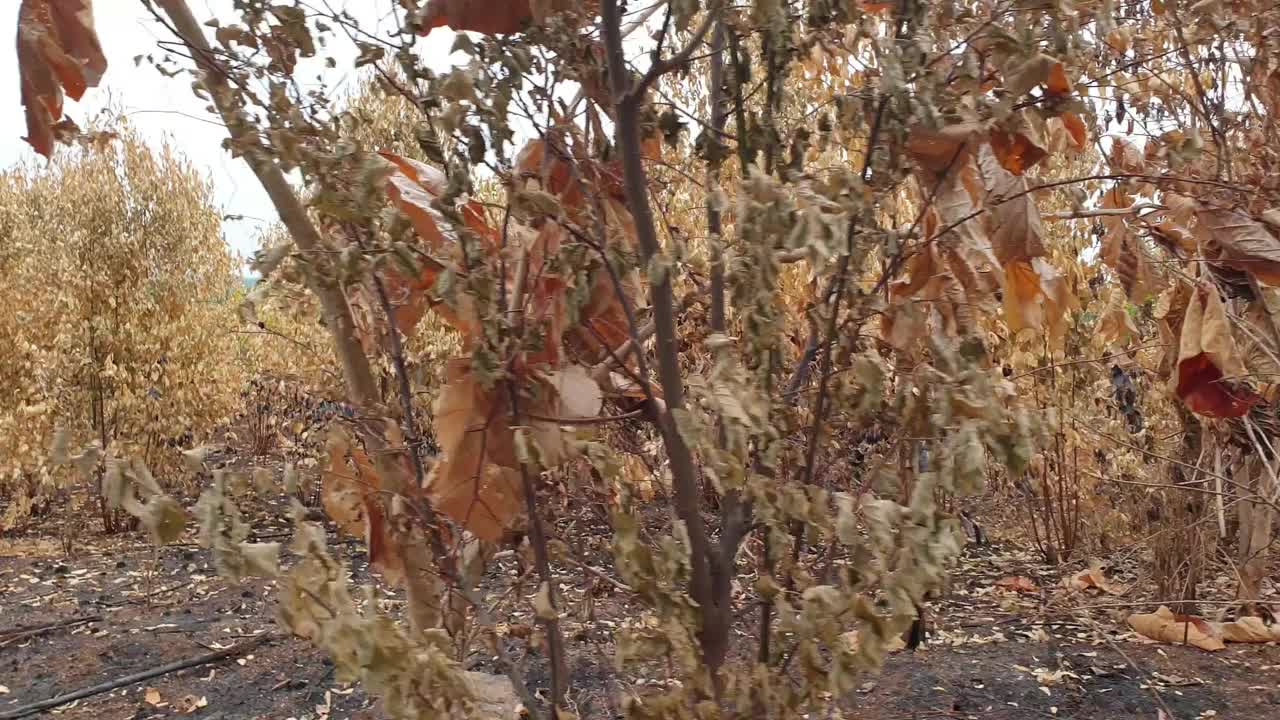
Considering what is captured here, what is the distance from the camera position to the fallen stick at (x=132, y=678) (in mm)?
3100

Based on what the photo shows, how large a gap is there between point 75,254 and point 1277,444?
290 inches

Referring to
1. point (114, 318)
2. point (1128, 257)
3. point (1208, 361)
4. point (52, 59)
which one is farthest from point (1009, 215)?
point (114, 318)

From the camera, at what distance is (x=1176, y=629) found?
11.3 feet

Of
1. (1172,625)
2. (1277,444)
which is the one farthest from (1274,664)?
(1277,444)

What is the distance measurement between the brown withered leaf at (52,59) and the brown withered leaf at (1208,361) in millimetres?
1638

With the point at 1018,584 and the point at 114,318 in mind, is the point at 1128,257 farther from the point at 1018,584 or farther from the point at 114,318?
the point at 114,318

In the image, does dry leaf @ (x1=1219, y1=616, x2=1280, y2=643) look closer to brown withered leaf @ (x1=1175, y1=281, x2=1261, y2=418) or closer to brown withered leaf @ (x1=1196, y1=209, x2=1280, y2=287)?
brown withered leaf @ (x1=1175, y1=281, x2=1261, y2=418)

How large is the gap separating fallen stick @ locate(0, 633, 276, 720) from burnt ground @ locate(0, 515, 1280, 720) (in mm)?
38

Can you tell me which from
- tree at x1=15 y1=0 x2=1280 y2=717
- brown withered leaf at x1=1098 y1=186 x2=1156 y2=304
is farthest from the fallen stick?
brown withered leaf at x1=1098 y1=186 x2=1156 y2=304

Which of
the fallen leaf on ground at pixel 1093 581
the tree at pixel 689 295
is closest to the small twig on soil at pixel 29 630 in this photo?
the tree at pixel 689 295

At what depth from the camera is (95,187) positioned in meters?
7.06

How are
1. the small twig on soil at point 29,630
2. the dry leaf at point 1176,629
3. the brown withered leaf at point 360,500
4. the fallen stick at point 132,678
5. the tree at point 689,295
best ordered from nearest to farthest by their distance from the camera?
1. the tree at point 689,295
2. the brown withered leaf at point 360,500
3. the fallen stick at point 132,678
4. the dry leaf at point 1176,629
5. the small twig on soil at point 29,630

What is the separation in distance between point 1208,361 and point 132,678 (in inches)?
135

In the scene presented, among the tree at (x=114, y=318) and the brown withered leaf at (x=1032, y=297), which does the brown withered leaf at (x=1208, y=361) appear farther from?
the tree at (x=114, y=318)
